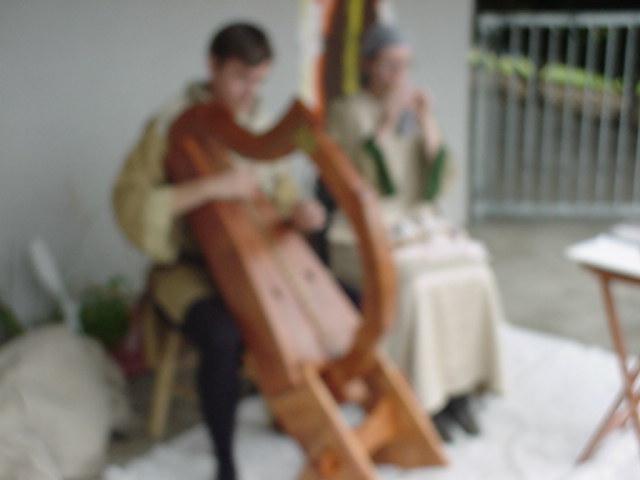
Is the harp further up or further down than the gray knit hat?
further down

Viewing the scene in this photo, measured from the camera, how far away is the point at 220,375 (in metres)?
2.05

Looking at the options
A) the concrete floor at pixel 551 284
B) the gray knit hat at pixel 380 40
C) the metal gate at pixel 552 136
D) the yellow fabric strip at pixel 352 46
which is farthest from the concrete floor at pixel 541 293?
the gray knit hat at pixel 380 40

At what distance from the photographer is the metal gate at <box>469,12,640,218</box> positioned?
466 centimetres

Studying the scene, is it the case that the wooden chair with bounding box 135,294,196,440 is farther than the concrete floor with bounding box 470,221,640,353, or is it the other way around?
the concrete floor with bounding box 470,221,640,353

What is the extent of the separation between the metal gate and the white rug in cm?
206

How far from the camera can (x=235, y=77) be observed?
6.86 feet

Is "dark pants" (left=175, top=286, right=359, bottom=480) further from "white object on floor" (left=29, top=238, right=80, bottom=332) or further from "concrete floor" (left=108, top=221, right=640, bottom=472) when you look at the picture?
"white object on floor" (left=29, top=238, right=80, bottom=332)

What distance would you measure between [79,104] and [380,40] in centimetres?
110

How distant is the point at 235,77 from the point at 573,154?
16.3 feet

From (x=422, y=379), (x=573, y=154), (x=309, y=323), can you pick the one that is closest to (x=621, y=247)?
(x=422, y=379)

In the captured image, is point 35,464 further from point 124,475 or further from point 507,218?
point 507,218

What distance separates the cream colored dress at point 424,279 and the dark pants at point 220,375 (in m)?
0.55

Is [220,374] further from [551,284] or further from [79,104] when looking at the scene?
[551,284]

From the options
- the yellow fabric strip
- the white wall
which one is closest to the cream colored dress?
the white wall
